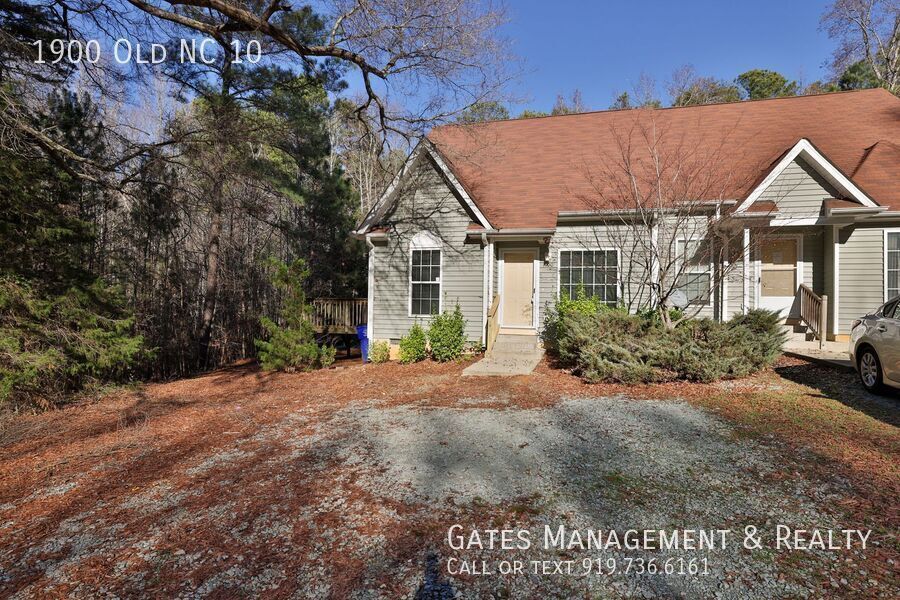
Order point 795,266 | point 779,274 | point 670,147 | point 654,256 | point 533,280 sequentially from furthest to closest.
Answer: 1. point 670,147
2. point 533,280
3. point 779,274
4. point 795,266
5. point 654,256

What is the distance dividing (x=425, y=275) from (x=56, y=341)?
785 centimetres

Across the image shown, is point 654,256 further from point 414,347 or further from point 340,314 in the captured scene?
point 340,314

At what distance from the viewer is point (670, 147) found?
11.9 metres

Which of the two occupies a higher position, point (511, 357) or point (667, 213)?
point (667, 213)

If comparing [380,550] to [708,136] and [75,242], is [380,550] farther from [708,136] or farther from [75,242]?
[708,136]

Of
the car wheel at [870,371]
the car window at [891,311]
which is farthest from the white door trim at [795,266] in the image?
the car window at [891,311]

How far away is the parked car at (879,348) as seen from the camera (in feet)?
19.0

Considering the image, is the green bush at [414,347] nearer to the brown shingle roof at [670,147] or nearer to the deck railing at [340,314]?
the deck railing at [340,314]

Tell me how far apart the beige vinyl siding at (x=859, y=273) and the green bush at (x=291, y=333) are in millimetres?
12869

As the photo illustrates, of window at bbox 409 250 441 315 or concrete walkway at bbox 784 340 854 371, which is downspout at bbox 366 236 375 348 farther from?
concrete walkway at bbox 784 340 854 371

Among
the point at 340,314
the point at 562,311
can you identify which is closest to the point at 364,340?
the point at 340,314

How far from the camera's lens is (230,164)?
1142 cm

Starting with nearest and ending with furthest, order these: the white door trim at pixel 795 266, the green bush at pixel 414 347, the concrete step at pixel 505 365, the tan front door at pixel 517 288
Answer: the concrete step at pixel 505 365
the white door trim at pixel 795 266
the green bush at pixel 414 347
the tan front door at pixel 517 288

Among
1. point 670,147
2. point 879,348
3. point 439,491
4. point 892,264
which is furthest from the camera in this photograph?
point 670,147
